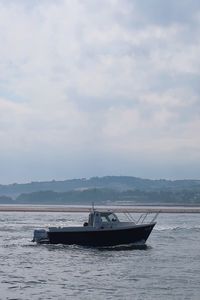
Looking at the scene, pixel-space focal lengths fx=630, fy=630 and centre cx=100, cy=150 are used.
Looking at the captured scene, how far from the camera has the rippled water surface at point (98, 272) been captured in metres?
27.5

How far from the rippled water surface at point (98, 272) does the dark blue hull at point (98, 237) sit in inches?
23.4

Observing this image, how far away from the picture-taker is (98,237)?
154 ft

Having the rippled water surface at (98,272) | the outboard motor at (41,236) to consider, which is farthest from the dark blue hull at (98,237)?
the outboard motor at (41,236)

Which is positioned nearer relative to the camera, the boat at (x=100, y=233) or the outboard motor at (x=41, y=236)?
the boat at (x=100, y=233)

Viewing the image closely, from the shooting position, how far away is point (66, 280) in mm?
31250

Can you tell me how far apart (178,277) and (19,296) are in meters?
8.85

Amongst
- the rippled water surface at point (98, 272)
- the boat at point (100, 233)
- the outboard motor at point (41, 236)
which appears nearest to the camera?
the rippled water surface at point (98, 272)

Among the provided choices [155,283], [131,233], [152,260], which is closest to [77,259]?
[152,260]

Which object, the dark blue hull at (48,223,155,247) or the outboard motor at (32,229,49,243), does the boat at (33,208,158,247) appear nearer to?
the dark blue hull at (48,223,155,247)

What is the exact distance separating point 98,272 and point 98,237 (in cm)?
1253

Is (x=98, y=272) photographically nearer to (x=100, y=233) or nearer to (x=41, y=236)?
(x=100, y=233)

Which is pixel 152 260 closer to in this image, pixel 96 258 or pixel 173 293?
pixel 96 258

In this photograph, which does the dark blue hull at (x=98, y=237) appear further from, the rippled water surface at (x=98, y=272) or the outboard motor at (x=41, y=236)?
the outboard motor at (x=41, y=236)

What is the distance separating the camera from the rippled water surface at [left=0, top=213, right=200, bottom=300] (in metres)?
27.5
